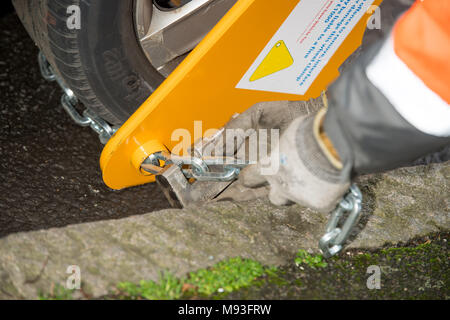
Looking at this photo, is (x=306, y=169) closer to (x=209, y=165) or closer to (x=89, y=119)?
(x=209, y=165)

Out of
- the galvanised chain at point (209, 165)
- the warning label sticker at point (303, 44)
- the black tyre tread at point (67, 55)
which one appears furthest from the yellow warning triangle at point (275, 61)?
the black tyre tread at point (67, 55)

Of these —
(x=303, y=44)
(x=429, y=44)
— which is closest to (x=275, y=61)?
(x=303, y=44)

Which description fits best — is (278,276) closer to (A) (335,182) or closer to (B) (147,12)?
(A) (335,182)

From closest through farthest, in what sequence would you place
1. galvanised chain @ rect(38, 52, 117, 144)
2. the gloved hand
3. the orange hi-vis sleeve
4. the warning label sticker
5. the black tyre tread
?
1. the orange hi-vis sleeve
2. the gloved hand
3. the black tyre tread
4. the warning label sticker
5. galvanised chain @ rect(38, 52, 117, 144)

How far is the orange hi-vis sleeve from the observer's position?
128 centimetres

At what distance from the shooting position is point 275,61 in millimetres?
2061

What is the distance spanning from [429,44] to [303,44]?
2.64 ft

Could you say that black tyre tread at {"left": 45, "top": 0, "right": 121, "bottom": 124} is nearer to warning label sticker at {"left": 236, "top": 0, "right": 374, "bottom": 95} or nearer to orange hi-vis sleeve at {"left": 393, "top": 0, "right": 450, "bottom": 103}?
warning label sticker at {"left": 236, "top": 0, "right": 374, "bottom": 95}

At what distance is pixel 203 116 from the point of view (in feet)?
6.91

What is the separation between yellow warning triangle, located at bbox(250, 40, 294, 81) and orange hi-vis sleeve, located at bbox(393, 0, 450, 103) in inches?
29.6

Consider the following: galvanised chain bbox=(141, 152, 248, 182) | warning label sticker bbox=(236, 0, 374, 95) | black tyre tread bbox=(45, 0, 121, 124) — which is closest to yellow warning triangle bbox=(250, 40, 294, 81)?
warning label sticker bbox=(236, 0, 374, 95)

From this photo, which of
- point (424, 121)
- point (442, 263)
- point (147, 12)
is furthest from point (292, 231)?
point (147, 12)

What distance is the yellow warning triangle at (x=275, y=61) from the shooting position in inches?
80.1

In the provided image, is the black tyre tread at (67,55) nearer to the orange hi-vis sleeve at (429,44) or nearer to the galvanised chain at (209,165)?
the galvanised chain at (209,165)
